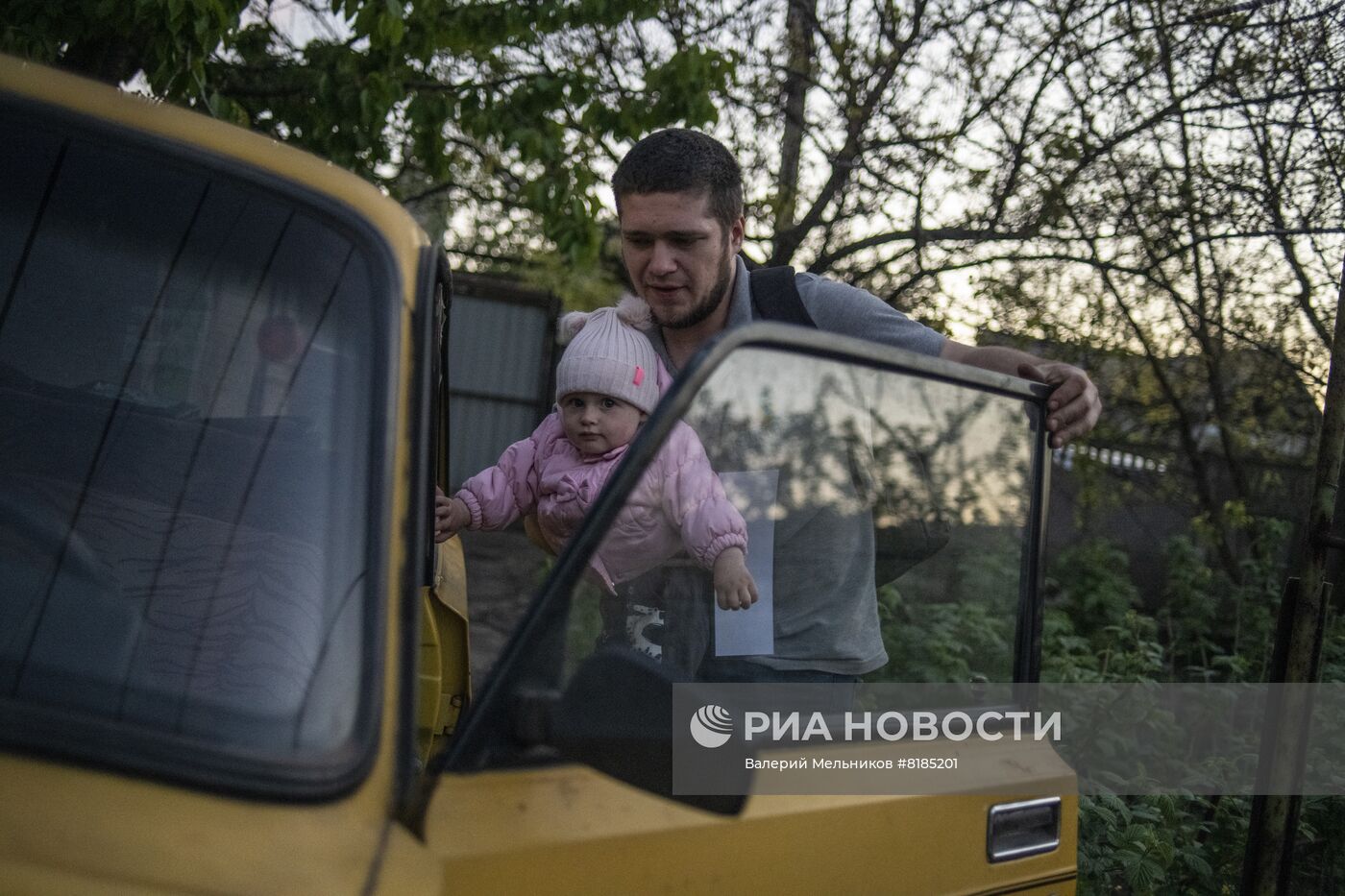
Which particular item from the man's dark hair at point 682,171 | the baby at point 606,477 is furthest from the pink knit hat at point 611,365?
the man's dark hair at point 682,171

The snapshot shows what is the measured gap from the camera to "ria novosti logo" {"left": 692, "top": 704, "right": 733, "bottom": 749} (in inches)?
60.9

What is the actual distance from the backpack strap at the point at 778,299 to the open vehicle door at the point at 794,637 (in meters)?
0.54

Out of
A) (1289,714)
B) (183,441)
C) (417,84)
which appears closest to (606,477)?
(183,441)

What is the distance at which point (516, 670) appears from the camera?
4.20ft

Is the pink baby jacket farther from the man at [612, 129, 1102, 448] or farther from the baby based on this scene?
the man at [612, 129, 1102, 448]

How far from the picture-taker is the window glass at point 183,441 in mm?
1293

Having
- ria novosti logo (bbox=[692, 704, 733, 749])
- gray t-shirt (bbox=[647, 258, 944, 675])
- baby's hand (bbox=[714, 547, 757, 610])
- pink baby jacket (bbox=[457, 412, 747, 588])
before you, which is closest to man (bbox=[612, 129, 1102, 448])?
pink baby jacket (bbox=[457, 412, 747, 588])

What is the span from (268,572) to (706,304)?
1132 mm

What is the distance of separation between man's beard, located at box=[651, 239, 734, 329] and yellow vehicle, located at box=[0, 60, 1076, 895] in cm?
68

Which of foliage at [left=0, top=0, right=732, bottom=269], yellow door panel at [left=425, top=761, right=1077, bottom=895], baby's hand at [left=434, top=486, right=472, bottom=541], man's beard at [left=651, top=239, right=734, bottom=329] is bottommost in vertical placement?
yellow door panel at [left=425, top=761, right=1077, bottom=895]

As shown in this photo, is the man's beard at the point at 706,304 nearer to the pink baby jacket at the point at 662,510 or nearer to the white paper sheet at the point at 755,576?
the pink baby jacket at the point at 662,510

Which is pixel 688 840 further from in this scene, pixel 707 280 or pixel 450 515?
pixel 707 280

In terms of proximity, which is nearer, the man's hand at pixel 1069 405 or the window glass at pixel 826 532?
the window glass at pixel 826 532

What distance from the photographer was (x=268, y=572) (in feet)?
4.47
